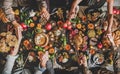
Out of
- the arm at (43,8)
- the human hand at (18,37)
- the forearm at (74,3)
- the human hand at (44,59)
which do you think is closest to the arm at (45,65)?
the human hand at (44,59)

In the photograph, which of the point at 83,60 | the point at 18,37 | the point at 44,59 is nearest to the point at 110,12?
the point at 83,60

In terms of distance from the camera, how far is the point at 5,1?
→ 10.3ft

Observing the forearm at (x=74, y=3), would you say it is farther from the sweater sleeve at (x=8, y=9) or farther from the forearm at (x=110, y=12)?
the sweater sleeve at (x=8, y=9)

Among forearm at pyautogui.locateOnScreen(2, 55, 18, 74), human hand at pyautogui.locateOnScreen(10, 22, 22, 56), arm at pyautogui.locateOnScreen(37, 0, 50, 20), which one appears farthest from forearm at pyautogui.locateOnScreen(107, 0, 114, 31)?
forearm at pyautogui.locateOnScreen(2, 55, 18, 74)

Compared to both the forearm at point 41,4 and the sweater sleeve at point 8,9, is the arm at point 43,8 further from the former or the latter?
the sweater sleeve at point 8,9

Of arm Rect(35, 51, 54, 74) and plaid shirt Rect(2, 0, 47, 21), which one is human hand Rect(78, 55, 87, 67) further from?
plaid shirt Rect(2, 0, 47, 21)

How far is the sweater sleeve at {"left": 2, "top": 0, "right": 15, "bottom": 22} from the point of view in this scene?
10.3 ft

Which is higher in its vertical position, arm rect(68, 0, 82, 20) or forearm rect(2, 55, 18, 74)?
arm rect(68, 0, 82, 20)

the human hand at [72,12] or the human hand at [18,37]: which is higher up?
the human hand at [72,12]

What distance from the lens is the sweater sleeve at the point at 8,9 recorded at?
313cm

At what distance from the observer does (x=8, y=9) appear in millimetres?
3135

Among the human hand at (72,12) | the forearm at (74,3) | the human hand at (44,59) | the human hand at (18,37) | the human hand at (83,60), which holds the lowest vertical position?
the human hand at (83,60)

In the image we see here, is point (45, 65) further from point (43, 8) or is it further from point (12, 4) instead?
point (12, 4)

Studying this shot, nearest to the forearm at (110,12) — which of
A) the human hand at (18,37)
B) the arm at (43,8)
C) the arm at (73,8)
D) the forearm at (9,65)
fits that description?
the arm at (73,8)
